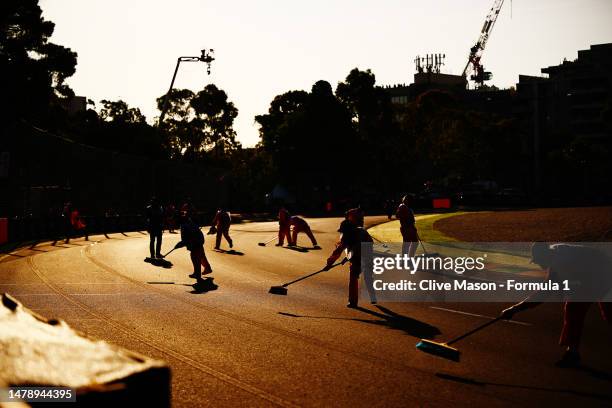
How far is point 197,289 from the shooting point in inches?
524

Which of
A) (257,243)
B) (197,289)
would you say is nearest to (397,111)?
(257,243)

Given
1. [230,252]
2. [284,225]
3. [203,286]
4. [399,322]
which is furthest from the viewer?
[284,225]

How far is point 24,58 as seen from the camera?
1654 inches

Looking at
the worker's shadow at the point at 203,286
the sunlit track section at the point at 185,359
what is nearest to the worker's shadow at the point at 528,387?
the sunlit track section at the point at 185,359

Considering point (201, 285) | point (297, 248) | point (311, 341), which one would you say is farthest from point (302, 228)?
point (311, 341)

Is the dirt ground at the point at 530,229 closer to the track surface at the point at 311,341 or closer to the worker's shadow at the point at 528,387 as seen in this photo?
the track surface at the point at 311,341

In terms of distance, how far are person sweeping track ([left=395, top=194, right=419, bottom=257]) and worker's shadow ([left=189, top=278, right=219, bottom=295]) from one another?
5651 mm

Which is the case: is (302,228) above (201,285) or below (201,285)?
above

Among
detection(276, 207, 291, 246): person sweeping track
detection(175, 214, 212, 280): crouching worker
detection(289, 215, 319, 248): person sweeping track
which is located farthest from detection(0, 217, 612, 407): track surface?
detection(276, 207, 291, 246): person sweeping track

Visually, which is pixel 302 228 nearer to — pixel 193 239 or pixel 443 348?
pixel 193 239

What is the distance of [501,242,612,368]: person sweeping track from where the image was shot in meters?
7.32

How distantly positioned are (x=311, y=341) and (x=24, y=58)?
4049cm

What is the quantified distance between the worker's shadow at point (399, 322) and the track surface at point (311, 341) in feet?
0.06

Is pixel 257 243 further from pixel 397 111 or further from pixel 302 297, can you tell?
pixel 397 111
